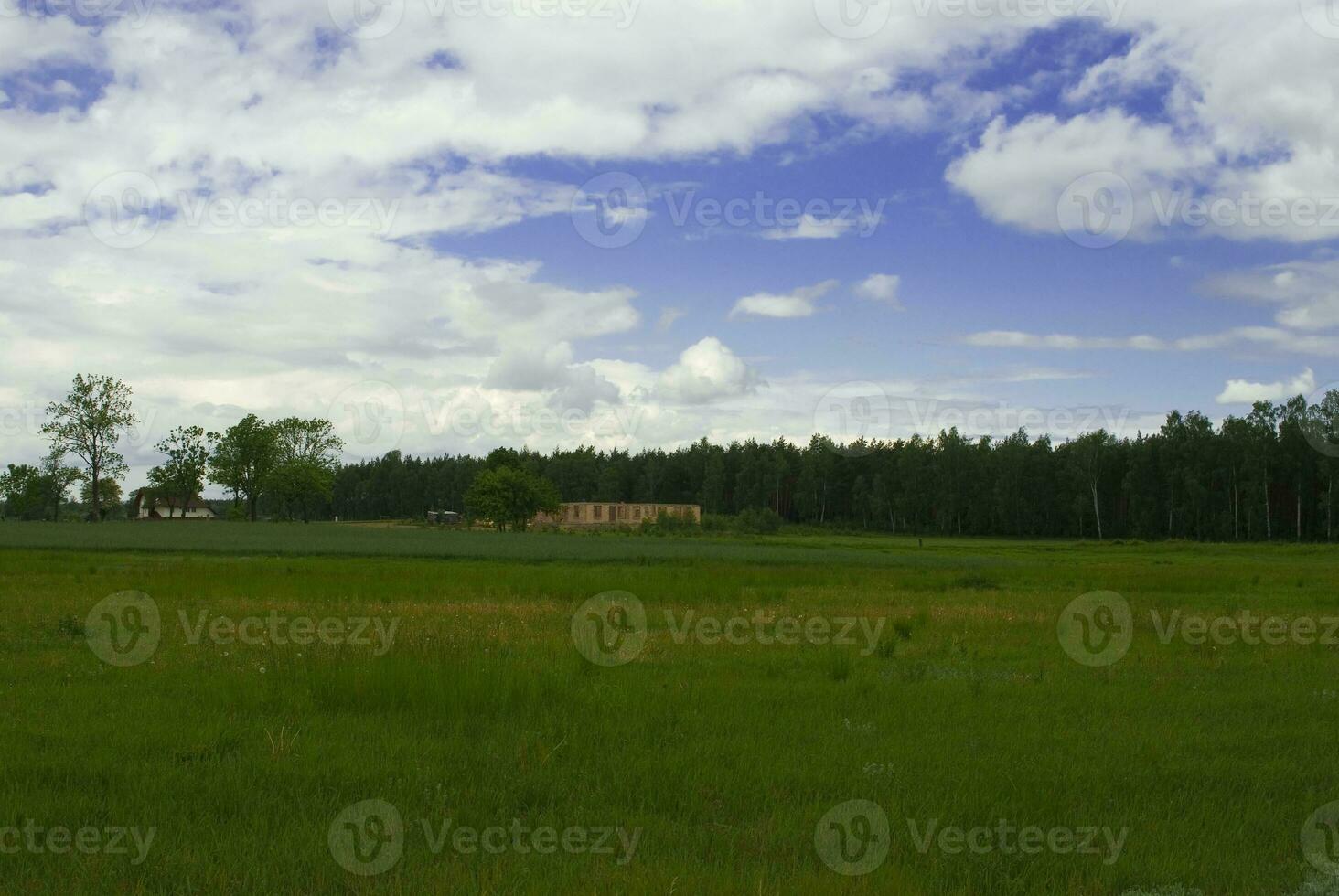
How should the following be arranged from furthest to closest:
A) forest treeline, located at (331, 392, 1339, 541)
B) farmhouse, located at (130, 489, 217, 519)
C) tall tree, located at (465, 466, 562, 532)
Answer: farmhouse, located at (130, 489, 217, 519) < tall tree, located at (465, 466, 562, 532) < forest treeline, located at (331, 392, 1339, 541)

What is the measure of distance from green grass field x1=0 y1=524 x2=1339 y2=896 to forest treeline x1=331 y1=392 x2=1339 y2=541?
10945cm

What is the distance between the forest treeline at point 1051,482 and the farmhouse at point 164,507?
2144 inches

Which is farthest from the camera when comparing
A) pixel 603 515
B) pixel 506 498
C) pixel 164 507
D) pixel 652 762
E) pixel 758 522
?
pixel 164 507

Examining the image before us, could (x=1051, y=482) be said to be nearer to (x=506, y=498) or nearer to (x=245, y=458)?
(x=506, y=498)

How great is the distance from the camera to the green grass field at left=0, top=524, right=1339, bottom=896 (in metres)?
6.22

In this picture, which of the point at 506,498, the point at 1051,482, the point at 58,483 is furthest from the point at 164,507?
the point at 1051,482

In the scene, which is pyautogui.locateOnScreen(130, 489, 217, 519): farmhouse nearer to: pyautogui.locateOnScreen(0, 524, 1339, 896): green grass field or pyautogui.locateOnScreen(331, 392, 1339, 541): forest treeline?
pyautogui.locateOnScreen(331, 392, 1339, 541): forest treeline

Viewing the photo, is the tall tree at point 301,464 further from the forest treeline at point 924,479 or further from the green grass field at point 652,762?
the green grass field at point 652,762

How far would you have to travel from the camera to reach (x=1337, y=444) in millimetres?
104250

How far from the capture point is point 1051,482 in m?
139

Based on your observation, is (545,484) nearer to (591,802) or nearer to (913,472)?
(913,472)

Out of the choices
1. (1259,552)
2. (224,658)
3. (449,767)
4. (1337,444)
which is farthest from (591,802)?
(1337,444)

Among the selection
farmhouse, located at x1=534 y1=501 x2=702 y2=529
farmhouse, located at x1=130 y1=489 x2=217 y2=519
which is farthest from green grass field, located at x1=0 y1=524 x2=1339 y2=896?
farmhouse, located at x1=130 y1=489 x2=217 y2=519

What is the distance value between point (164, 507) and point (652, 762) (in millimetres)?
190256
